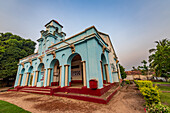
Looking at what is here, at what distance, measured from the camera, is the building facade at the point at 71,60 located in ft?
20.8

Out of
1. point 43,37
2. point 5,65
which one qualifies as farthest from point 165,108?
point 5,65

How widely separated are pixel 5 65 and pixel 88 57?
22704 mm

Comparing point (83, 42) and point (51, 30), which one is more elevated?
point (51, 30)

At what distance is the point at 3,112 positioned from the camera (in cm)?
403

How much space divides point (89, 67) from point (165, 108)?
4.63m

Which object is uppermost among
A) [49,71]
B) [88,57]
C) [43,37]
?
[43,37]

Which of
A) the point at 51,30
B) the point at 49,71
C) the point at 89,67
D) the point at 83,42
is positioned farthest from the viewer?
the point at 51,30

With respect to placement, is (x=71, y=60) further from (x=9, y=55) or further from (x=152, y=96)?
(x=9, y=55)

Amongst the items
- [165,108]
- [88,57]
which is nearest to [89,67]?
[88,57]

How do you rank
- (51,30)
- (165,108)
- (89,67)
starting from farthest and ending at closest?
(51,30) → (89,67) → (165,108)

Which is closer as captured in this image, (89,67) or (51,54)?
(89,67)

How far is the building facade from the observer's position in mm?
6336

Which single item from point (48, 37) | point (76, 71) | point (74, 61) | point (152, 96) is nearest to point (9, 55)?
point (48, 37)

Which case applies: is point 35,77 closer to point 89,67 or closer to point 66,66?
point 66,66
